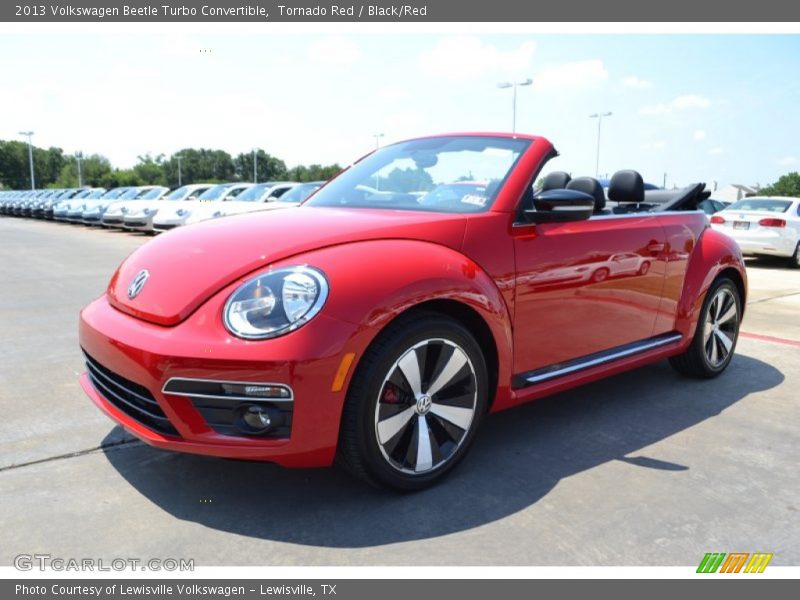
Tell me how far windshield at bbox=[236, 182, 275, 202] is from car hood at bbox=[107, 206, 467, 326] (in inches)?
474

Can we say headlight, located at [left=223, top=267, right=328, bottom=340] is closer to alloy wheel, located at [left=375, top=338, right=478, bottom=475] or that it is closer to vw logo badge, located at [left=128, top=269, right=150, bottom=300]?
alloy wheel, located at [left=375, top=338, right=478, bottom=475]

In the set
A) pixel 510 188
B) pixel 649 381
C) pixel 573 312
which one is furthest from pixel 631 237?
pixel 649 381

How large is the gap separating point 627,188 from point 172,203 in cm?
1432

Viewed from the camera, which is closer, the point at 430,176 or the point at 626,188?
the point at 430,176

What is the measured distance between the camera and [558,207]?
3143mm

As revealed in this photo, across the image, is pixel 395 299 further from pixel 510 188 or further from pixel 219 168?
pixel 219 168

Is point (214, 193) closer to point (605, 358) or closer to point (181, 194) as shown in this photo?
point (181, 194)

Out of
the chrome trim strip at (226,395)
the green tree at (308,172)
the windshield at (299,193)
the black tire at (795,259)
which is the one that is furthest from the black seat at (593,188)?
the green tree at (308,172)

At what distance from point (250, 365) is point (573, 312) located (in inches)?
69.1

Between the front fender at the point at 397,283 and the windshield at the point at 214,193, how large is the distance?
48.3ft

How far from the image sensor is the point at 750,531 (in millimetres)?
2521

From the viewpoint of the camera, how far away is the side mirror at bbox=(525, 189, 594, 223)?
3119mm

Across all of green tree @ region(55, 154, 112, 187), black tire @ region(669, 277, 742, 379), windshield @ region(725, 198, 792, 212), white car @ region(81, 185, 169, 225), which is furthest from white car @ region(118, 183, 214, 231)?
green tree @ region(55, 154, 112, 187)

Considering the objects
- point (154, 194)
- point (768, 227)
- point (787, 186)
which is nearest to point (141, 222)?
point (154, 194)
